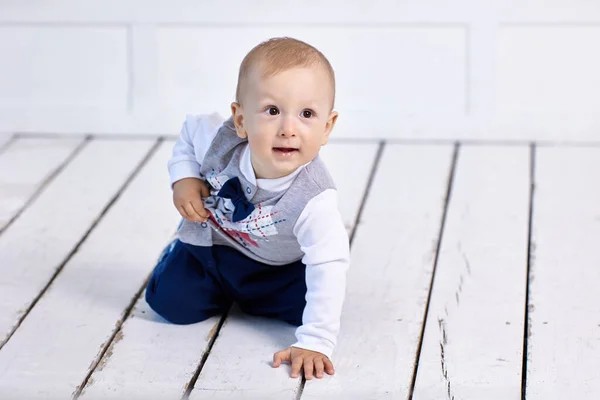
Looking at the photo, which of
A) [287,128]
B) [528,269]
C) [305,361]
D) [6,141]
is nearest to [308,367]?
[305,361]

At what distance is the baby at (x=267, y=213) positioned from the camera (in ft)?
4.99

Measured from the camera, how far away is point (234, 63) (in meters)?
2.84

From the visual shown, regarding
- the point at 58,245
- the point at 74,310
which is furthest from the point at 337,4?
the point at 74,310

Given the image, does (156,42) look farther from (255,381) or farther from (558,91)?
(255,381)

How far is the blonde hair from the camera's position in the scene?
1.51 metres

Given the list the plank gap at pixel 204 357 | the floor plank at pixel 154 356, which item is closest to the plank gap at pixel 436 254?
the floor plank at pixel 154 356

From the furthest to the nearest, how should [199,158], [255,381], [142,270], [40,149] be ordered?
1. [40,149]
2. [142,270]
3. [199,158]
4. [255,381]

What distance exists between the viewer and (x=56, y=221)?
2.21 meters

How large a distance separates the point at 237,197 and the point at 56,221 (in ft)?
2.39

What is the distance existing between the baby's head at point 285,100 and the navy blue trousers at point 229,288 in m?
0.25

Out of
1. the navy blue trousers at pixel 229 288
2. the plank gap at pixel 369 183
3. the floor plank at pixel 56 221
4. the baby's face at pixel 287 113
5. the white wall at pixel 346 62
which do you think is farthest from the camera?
the white wall at pixel 346 62

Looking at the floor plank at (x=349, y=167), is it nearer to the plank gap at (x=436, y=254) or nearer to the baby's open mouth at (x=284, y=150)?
the plank gap at (x=436, y=254)

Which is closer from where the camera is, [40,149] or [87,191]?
[87,191]

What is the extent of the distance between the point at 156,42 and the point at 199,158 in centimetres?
121
